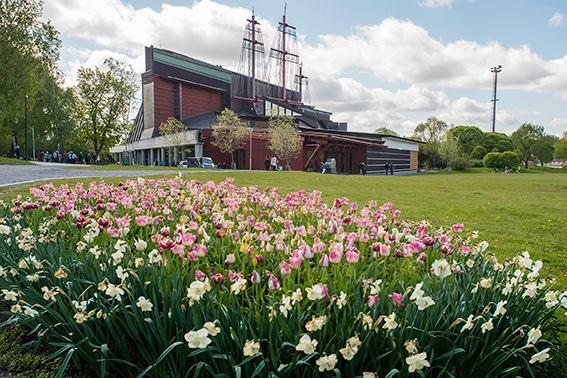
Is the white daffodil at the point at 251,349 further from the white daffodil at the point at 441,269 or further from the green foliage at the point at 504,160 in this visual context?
the green foliage at the point at 504,160

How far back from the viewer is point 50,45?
2909cm

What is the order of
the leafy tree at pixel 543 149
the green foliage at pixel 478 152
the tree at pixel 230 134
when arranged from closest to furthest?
the tree at pixel 230 134, the green foliage at pixel 478 152, the leafy tree at pixel 543 149

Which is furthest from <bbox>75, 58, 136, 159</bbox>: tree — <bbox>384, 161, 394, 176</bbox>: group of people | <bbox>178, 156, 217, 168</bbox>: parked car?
<bbox>384, 161, 394, 176</bbox>: group of people

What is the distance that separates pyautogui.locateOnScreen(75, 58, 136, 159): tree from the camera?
180 ft

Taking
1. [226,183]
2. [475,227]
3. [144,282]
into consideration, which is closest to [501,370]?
[144,282]

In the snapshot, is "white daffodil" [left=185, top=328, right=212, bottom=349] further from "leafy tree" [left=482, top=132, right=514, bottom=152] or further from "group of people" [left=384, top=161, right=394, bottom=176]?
"leafy tree" [left=482, top=132, right=514, bottom=152]

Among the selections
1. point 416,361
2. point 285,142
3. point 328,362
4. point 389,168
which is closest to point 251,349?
point 328,362

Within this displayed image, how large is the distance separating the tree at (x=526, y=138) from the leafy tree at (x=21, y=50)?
86.9 m

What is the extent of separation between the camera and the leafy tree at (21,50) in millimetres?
27594

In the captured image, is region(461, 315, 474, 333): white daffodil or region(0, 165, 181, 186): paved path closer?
region(461, 315, 474, 333): white daffodil

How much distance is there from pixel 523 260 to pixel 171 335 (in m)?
2.44

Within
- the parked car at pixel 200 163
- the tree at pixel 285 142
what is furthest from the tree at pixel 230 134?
the tree at pixel 285 142

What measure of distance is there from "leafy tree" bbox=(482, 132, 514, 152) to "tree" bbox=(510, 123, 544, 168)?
181 inches

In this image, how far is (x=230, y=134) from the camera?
151ft
